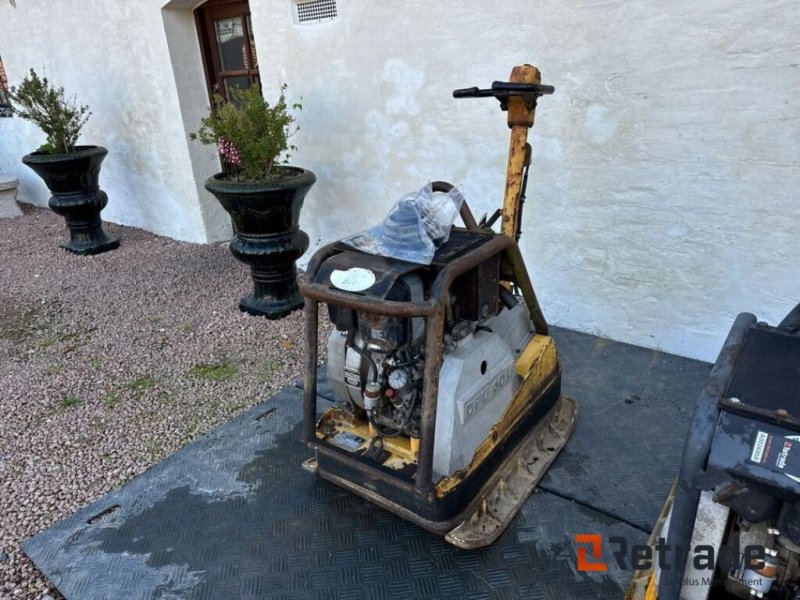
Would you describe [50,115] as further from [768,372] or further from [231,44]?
[768,372]

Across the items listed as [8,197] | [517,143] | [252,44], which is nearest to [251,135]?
[252,44]

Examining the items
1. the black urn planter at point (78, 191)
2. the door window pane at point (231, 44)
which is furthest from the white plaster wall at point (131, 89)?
the black urn planter at point (78, 191)

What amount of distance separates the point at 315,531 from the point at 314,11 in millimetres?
3309

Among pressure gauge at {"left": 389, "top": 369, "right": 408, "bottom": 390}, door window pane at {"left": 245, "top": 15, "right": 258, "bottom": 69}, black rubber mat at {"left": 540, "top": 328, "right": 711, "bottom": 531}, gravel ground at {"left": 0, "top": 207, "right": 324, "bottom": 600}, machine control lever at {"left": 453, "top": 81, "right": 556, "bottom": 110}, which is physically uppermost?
door window pane at {"left": 245, "top": 15, "right": 258, "bottom": 69}

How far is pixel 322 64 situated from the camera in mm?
3807

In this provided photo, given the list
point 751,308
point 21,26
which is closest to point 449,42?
point 751,308

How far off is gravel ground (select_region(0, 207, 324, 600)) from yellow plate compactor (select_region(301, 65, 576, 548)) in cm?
100

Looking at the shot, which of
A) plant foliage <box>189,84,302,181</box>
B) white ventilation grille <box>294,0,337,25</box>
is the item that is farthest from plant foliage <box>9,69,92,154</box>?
white ventilation grille <box>294,0,337,25</box>

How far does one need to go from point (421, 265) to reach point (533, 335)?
2.78 ft

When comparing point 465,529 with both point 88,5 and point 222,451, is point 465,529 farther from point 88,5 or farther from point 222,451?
point 88,5

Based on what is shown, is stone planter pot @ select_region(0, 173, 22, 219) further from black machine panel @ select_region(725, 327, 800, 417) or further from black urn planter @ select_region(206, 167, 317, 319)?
black machine panel @ select_region(725, 327, 800, 417)

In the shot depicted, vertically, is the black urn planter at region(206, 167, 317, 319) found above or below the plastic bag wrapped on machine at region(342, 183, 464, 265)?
below

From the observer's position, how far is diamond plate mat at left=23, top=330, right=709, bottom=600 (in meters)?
1.80

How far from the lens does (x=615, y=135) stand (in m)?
2.80
